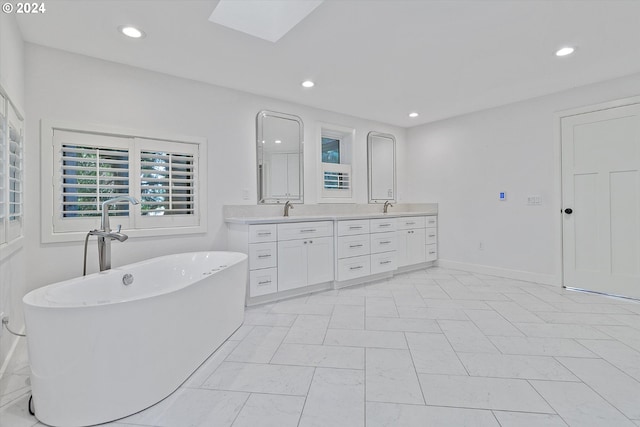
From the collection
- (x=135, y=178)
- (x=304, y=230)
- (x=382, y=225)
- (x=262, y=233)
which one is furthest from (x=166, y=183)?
(x=382, y=225)

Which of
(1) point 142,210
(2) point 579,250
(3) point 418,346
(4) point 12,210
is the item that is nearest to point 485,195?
(2) point 579,250

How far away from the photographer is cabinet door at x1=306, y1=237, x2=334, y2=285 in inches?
138

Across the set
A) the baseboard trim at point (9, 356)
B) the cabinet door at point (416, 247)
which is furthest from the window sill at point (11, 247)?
the cabinet door at point (416, 247)

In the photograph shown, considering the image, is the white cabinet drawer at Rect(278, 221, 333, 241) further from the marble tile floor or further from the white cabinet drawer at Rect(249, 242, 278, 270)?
the marble tile floor

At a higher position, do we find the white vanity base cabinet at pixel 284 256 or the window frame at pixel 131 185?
the window frame at pixel 131 185

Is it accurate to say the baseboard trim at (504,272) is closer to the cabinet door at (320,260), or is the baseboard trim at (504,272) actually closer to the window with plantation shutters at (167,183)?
the cabinet door at (320,260)

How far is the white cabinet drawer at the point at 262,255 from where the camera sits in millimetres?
3102

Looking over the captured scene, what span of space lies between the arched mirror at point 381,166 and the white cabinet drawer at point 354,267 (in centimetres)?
123

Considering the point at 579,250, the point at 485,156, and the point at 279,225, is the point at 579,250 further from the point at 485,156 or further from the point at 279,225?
the point at 279,225

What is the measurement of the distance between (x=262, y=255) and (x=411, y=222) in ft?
8.16

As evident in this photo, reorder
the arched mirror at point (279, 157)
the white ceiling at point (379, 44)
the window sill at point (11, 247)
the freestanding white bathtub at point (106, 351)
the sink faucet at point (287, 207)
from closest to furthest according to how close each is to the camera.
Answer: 1. the freestanding white bathtub at point (106, 351)
2. the window sill at point (11, 247)
3. the white ceiling at point (379, 44)
4. the arched mirror at point (279, 157)
5. the sink faucet at point (287, 207)

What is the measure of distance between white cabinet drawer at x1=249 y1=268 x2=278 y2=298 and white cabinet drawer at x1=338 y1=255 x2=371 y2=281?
88cm

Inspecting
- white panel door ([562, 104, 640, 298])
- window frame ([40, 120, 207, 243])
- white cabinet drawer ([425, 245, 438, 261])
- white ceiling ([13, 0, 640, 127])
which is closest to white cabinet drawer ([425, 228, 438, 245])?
white cabinet drawer ([425, 245, 438, 261])

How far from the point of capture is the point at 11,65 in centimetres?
207
